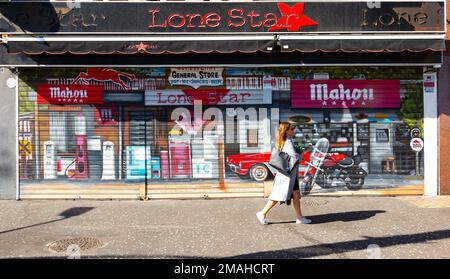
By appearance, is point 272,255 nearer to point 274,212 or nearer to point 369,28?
point 274,212

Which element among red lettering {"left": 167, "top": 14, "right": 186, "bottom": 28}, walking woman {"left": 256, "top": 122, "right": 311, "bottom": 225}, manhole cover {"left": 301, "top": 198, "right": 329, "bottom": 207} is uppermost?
red lettering {"left": 167, "top": 14, "right": 186, "bottom": 28}

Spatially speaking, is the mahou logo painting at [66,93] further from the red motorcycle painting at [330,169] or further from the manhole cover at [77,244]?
the red motorcycle painting at [330,169]

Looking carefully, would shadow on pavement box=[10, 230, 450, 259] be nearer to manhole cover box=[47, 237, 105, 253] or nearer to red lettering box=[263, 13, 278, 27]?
manhole cover box=[47, 237, 105, 253]

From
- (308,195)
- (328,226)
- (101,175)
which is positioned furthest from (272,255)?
(101,175)

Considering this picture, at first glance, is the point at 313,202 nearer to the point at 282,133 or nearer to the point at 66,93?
the point at 282,133

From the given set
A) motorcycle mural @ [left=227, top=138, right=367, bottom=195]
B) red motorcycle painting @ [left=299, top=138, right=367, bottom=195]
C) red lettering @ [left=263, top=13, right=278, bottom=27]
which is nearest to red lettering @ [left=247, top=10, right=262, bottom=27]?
red lettering @ [left=263, top=13, right=278, bottom=27]

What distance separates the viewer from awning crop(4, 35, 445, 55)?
32.5 feet

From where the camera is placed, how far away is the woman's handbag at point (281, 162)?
827cm

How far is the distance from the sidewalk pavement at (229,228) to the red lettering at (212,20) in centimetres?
357

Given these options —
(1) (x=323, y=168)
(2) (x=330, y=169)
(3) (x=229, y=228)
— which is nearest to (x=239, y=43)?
(1) (x=323, y=168)

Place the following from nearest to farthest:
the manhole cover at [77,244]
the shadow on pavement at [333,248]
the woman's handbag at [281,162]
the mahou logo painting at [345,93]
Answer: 1. the shadow on pavement at [333,248]
2. the manhole cover at [77,244]
3. the woman's handbag at [281,162]
4. the mahou logo painting at [345,93]

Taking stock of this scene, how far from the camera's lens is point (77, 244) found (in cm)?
749

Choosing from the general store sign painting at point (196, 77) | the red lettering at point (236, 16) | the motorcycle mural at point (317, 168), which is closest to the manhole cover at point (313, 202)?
the motorcycle mural at point (317, 168)

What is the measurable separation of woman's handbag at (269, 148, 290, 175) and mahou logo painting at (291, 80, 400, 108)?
289cm
